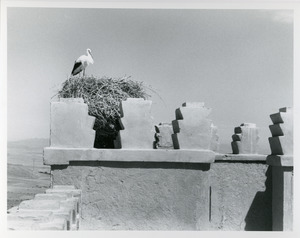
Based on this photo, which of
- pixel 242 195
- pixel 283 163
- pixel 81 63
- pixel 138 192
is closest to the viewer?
pixel 138 192

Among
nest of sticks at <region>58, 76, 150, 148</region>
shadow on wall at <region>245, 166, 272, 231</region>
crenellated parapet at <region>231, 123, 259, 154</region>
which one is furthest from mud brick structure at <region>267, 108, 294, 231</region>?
nest of sticks at <region>58, 76, 150, 148</region>

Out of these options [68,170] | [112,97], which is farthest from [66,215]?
[112,97]

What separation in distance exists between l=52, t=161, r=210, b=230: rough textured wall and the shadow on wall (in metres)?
0.77

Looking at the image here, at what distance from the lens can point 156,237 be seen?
4.59 metres

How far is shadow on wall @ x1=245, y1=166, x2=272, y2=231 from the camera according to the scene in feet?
17.5

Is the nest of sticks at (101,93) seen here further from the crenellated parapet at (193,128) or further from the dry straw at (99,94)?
the crenellated parapet at (193,128)

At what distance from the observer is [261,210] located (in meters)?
5.33

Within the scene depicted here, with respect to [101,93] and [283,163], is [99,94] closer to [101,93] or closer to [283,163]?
[101,93]

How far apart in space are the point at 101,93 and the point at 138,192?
1.23m

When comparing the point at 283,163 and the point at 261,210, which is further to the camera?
the point at 261,210

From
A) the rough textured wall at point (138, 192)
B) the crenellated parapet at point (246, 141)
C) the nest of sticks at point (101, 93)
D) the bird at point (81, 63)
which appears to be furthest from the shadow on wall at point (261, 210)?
the bird at point (81, 63)

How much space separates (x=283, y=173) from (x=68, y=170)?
83.7 inches

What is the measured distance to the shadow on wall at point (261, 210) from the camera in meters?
5.32

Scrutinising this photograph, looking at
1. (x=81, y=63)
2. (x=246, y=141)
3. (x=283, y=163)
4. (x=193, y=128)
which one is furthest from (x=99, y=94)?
(x=283, y=163)
